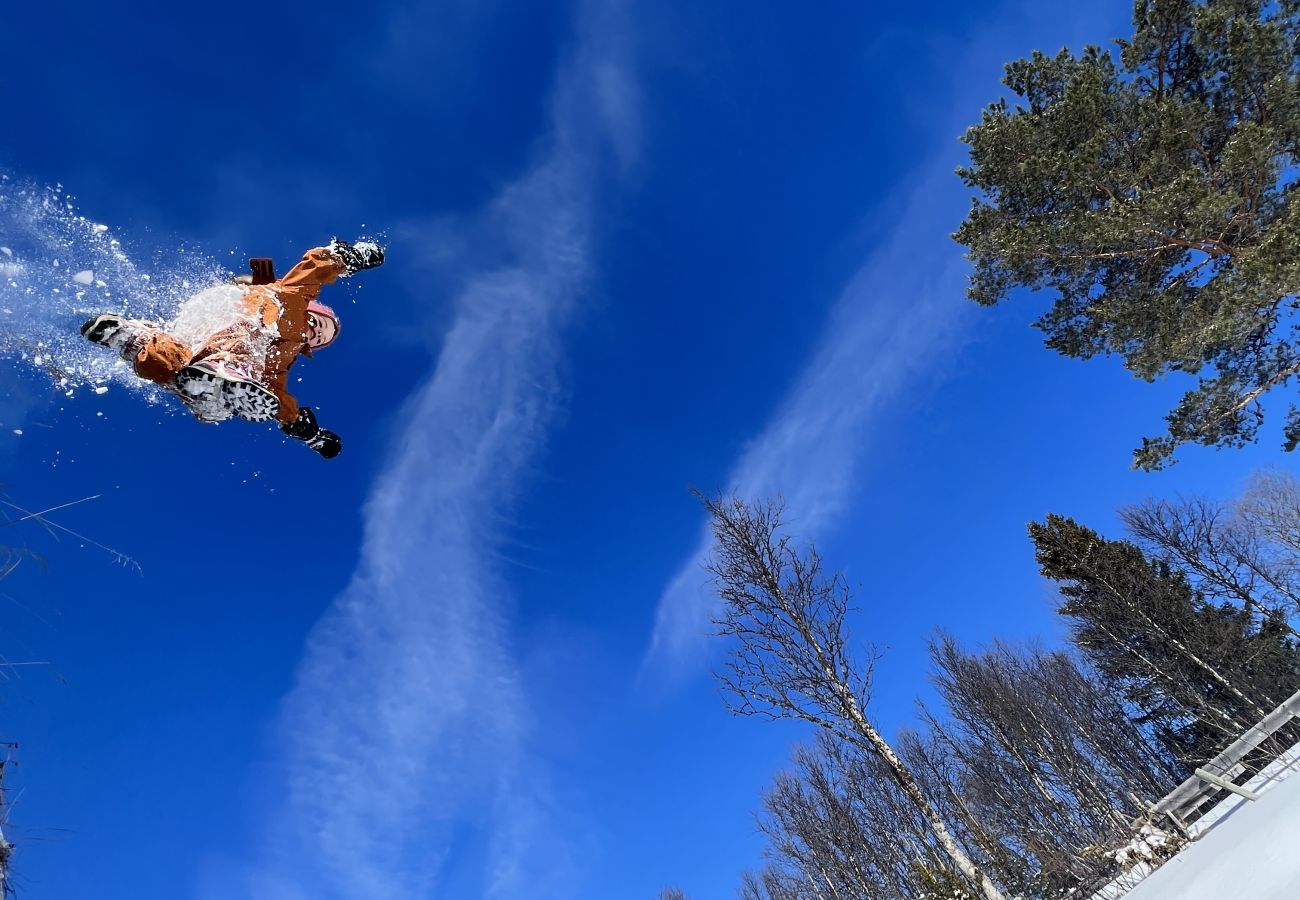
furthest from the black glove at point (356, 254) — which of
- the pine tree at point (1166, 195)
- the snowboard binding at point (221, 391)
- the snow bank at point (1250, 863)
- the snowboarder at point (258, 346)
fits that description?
the pine tree at point (1166, 195)

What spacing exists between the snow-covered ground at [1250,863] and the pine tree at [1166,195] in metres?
6.48

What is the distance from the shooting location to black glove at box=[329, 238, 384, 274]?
593 cm

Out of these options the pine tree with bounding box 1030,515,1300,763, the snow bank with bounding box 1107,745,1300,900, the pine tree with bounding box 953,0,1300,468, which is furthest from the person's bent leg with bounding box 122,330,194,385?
the pine tree with bounding box 1030,515,1300,763

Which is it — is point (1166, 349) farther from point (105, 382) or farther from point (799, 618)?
point (105, 382)

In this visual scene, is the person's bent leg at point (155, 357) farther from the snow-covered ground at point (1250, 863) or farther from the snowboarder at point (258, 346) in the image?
the snow-covered ground at point (1250, 863)

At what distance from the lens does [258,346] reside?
5.44 metres

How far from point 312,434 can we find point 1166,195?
39.6ft

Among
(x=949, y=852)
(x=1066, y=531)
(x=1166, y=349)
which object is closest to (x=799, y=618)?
(x=949, y=852)

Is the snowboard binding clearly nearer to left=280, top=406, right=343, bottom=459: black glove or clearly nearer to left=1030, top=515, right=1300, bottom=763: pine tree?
left=280, top=406, right=343, bottom=459: black glove

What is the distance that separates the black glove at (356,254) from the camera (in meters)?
5.93

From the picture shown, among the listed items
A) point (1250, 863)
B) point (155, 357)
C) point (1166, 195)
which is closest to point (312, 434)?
point (155, 357)

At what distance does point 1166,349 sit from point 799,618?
26.0 ft

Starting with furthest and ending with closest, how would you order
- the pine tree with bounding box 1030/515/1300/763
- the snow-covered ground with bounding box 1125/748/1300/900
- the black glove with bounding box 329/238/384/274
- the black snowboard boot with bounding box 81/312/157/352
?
the pine tree with bounding box 1030/515/1300/763 → the black glove with bounding box 329/238/384/274 → the black snowboard boot with bounding box 81/312/157/352 → the snow-covered ground with bounding box 1125/748/1300/900

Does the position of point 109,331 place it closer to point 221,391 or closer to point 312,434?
point 221,391
